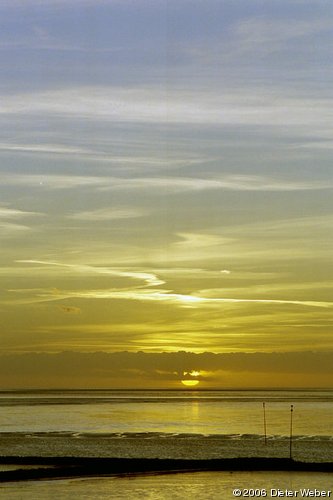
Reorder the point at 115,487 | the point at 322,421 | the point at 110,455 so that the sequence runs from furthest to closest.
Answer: the point at 322,421
the point at 110,455
the point at 115,487

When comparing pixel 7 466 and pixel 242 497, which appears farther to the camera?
pixel 7 466

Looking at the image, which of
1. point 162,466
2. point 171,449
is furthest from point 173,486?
point 171,449

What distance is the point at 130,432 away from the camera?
71.3m

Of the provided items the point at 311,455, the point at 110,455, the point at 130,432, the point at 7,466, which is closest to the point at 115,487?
the point at 7,466

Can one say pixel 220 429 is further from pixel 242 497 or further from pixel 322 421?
pixel 242 497

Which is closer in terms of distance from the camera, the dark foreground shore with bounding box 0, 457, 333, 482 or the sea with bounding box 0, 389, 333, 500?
the sea with bounding box 0, 389, 333, 500

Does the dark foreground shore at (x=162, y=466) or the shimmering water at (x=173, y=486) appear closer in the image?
the shimmering water at (x=173, y=486)

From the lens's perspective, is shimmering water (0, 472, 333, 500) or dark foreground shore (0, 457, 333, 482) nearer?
shimmering water (0, 472, 333, 500)

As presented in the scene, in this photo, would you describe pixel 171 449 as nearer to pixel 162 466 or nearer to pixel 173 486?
pixel 162 466

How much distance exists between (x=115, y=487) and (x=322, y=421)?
60.1 m

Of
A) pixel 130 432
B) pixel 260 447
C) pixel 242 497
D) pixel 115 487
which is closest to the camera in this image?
pixel 242 497

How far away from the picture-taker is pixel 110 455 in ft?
167

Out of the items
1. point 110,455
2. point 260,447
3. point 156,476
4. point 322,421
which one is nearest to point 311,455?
point 260,447

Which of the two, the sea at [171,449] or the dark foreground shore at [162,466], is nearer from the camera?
the sea at [171,449]
